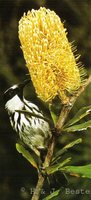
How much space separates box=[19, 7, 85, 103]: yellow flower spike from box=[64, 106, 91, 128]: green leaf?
0.03 m

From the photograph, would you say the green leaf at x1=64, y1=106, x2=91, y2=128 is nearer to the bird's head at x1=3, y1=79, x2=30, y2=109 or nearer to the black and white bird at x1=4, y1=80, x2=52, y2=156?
the black and white bird at x1=4, y1=80, x2=52, y2=156

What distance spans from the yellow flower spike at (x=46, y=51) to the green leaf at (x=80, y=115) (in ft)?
0.10

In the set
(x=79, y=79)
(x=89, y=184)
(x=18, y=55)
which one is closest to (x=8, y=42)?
(x=18, y=55)

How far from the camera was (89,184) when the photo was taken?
132cm

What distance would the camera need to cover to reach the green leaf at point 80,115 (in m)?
1.03

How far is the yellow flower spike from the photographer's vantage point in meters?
1.01

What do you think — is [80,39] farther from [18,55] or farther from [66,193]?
[66,193]

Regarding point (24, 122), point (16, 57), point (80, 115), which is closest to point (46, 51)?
point (80, 115)

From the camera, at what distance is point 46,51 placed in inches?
40.2

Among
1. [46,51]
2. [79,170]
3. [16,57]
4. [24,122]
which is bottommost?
[16,57]

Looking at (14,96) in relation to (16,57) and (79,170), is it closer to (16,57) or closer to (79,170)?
(79,170)

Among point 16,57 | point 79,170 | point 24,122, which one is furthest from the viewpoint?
point 16,57

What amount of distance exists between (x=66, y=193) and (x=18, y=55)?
1528 mm

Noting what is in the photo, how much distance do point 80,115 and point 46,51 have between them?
0.12 meters
